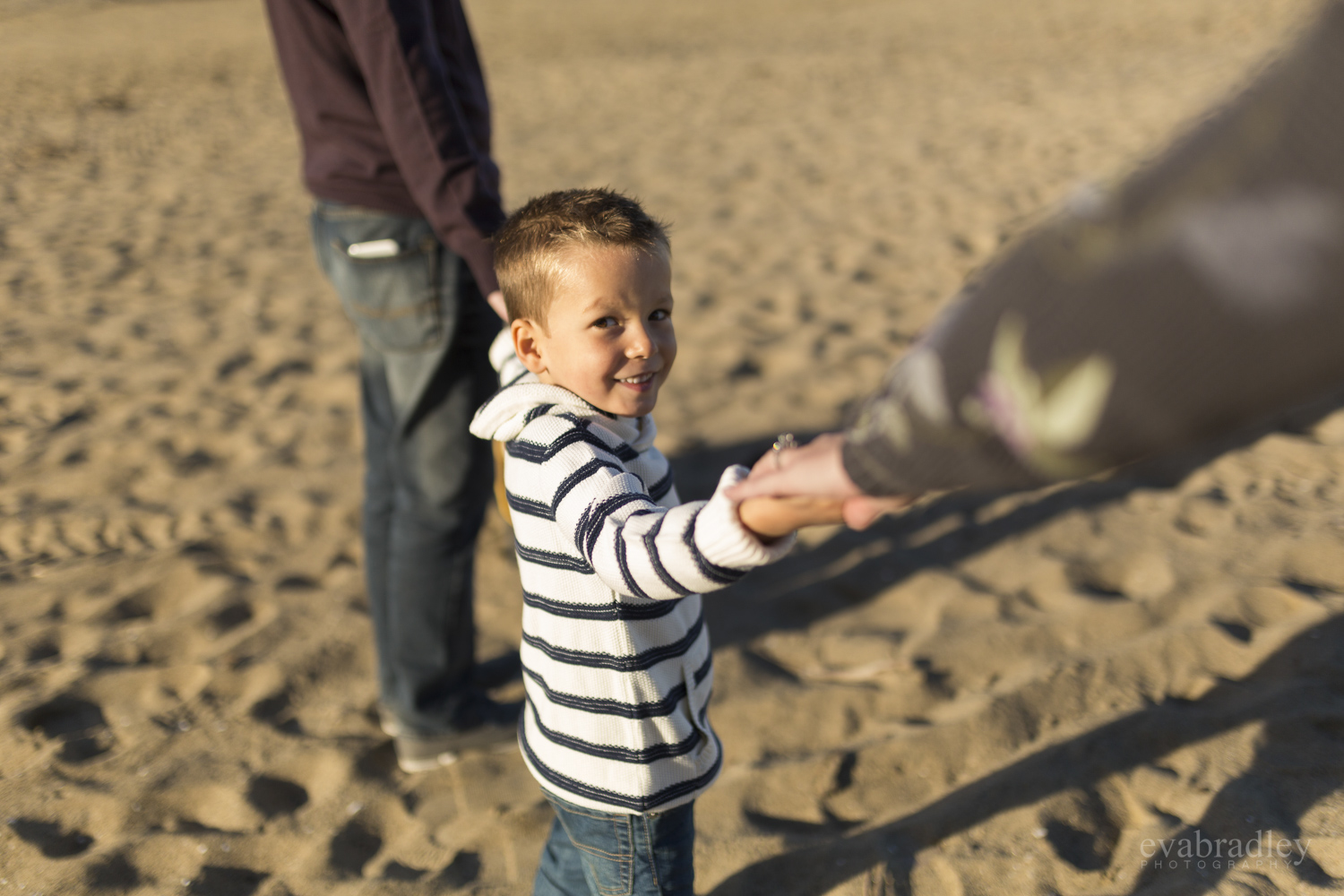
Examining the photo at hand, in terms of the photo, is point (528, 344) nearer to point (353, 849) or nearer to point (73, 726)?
point (353, 849)

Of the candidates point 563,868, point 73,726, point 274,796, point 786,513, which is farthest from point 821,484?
point 73,726


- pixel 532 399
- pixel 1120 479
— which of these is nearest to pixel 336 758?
pixel 532 399

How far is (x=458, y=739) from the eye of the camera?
2.30m

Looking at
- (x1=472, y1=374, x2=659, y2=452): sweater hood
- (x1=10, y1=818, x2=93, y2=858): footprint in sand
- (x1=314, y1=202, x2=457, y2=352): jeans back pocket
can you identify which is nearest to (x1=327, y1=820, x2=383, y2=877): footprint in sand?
(x1=10, y1=818, x2=93, y2=858): footprint in sand

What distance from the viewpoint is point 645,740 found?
136 centimetres

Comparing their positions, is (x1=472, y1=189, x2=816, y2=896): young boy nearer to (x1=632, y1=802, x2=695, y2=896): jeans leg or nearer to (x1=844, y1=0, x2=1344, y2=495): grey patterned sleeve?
(x1=632, y1=802, x2=695, y2=896): jeans leg

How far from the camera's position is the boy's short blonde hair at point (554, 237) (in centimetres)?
128

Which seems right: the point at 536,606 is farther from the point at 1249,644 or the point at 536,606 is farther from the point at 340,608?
the point at 1249,644

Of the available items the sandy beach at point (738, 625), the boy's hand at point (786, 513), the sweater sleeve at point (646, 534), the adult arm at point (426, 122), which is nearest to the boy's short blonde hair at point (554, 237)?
the sweater sleeve at point (646, 534)

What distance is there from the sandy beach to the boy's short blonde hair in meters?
0.59

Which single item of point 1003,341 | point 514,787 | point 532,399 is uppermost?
point 1003,341

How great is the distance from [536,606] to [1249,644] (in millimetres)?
1932

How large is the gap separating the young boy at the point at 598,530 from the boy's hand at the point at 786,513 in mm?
184

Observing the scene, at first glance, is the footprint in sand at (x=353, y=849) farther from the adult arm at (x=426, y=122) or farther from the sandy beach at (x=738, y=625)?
the adult arm at (x=426, y=122)
